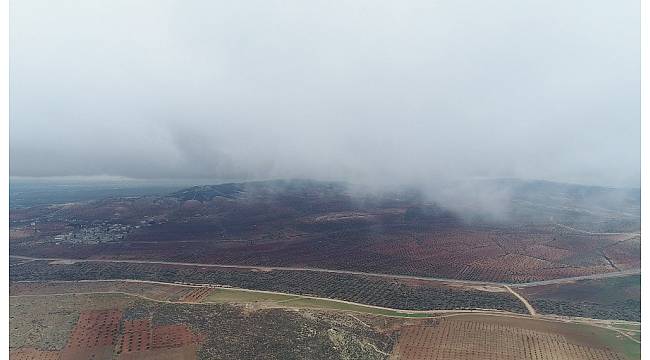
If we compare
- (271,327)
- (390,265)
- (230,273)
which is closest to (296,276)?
(230,273)

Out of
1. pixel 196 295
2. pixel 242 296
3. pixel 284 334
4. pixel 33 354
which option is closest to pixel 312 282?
pixel 242 296

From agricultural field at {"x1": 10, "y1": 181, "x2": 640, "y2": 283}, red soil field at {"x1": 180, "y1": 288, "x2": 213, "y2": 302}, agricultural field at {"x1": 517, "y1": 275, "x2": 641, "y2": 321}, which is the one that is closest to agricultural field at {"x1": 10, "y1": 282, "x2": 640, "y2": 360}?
red soil field at {"x1": 180, "y1": 288, "x2": 213, "y2": 302}

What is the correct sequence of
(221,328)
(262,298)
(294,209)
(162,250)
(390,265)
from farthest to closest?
(294,209) → (162,250) → (390,265) → (262,298) → (221,328)

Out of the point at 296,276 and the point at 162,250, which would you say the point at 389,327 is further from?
the point at 162,250

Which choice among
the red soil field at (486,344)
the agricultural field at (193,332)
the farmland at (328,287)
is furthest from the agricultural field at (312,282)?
the agricultural field at (193,332)

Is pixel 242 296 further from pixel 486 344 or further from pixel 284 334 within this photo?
pixel 486 344

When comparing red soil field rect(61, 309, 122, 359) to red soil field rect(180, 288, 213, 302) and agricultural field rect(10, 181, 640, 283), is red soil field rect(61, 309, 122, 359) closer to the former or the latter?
red soil field rect(180, 288, 213, 302)
